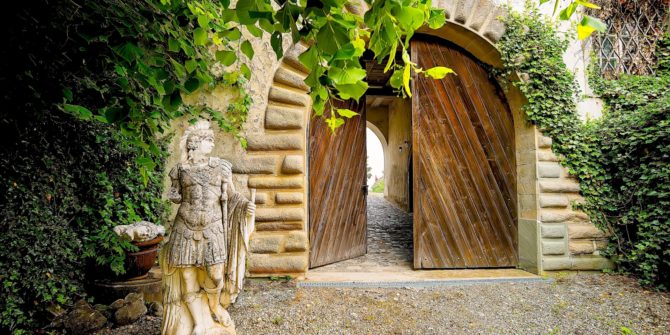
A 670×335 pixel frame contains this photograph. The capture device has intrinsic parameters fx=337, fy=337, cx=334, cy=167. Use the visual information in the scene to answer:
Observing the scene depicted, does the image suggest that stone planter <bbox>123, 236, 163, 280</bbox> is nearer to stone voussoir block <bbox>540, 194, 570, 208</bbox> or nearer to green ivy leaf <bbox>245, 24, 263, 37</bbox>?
green ivy leaf <bbox>245, 24, 263, 37</bbox>

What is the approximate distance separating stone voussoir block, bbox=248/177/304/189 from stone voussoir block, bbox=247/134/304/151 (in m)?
0.29

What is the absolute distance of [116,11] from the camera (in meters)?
1.50

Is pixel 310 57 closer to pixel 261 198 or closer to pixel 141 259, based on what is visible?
pixel 261 198

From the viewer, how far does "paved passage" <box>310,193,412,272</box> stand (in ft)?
13.0

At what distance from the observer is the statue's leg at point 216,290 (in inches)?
82.7

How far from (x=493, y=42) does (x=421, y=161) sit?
4.89ft

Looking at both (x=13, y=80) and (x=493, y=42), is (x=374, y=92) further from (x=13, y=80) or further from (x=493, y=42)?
(x=13, y=80)

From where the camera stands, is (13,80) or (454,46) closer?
(13,80)

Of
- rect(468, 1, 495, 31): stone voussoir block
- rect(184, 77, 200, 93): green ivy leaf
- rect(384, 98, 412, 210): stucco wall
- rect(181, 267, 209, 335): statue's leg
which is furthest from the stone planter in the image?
rect(384, 98, 412, 210): stucco wall

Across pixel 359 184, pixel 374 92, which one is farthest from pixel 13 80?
pixel 374 92

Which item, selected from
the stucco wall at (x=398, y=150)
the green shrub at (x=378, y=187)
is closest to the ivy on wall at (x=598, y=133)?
the stucco wall at (x=398, y=150)

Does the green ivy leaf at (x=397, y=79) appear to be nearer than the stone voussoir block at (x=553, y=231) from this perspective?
Yes

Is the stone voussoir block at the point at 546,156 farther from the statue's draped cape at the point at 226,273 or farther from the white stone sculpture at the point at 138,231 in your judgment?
the white stone sculpture at the point at 138,231

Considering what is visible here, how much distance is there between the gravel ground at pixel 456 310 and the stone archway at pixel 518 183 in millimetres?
272
